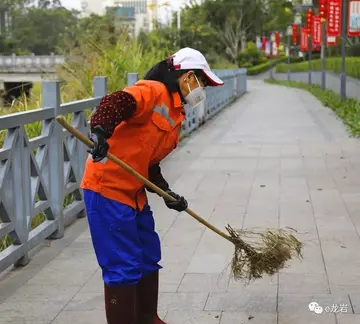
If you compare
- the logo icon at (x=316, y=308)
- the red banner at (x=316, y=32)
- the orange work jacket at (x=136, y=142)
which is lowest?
the logo icon at (x=316, y=308)

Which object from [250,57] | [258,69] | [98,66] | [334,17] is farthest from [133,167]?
[250,57]

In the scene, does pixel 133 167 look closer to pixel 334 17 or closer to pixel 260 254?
pixel 260 254

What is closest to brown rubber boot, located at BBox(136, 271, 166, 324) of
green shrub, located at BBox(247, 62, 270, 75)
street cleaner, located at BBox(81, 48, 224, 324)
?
street cleaner, located at BBox(81, 48, 224, 324)

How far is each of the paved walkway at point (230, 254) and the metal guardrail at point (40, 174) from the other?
0.57 ft

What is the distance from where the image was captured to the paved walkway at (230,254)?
4.11 metres

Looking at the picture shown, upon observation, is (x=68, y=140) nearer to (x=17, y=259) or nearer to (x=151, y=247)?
(x=17, y=259)

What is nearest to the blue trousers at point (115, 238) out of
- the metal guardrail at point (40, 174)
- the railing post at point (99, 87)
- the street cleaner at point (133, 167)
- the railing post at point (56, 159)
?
the street cleaner at point (133, 167)

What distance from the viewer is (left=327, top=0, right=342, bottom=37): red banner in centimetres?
2258

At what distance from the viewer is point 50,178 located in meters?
5.72

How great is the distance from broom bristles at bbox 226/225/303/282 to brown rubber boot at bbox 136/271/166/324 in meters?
0.51

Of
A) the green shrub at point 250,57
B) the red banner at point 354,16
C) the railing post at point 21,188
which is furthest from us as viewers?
the green shrub at point 250,57

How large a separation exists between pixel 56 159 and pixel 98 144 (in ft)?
9.24

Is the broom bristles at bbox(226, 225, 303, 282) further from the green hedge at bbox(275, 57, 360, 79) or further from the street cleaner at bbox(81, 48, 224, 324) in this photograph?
the green hedge at bbox(275, 57, 360, 79)

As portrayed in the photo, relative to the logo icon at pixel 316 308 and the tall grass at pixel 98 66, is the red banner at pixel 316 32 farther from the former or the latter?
the logo icon at pixel 316 308
